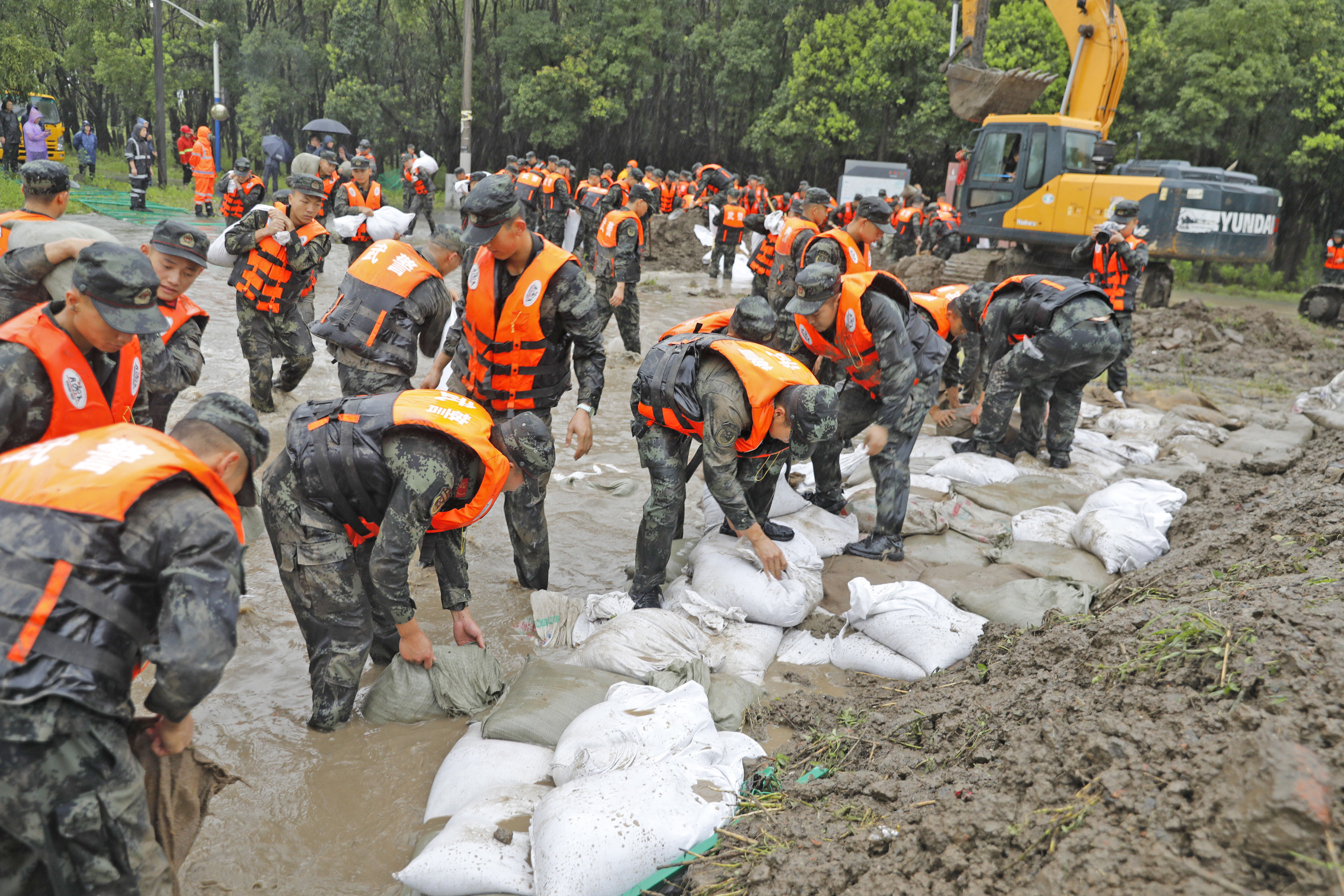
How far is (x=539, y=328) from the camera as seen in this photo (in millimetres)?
3742

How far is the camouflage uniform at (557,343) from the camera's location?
371cm

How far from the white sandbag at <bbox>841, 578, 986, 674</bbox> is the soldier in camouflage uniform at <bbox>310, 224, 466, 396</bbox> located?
228 cm

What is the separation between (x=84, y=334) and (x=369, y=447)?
0.81 metres

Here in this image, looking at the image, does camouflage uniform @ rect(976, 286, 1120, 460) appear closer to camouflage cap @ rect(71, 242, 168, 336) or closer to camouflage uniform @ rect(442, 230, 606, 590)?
camouflage uniform @ rect(442, 230, 606, 590)

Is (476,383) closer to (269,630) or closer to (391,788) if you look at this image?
(269,630)

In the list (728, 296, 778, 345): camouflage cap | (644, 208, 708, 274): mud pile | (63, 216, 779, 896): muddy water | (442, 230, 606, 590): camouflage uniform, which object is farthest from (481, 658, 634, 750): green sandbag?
(644, 208, 708, 274): mud pile

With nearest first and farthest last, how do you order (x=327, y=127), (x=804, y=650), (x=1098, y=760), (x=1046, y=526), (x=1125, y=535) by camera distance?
(x=1098, y=760)
(x=804, y=650)
(x=1125, y=535)
(x=1046, y=526)
(x=327, y=127)

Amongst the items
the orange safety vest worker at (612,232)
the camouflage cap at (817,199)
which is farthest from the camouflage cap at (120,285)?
the orange safety vest worker at (612,232)

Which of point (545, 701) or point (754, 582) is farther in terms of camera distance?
point (754, 582)

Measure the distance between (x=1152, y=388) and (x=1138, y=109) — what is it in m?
11.6

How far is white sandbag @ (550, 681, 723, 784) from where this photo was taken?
7.84 feet

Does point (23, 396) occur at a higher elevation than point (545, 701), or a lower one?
higher

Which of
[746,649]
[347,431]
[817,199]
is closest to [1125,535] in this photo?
[746,649]

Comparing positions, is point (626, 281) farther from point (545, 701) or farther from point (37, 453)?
point (37, 453)
